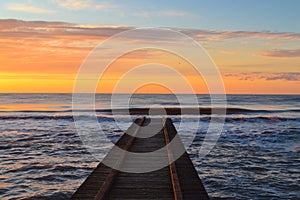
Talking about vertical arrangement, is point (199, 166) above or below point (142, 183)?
above

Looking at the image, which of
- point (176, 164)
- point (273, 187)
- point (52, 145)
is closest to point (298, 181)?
point (273, 187)

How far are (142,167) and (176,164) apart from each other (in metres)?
0.94

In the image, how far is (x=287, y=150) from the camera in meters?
16.0

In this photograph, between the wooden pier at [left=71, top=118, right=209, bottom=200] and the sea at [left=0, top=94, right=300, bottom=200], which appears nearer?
the wooden pier at [left=71, top=118, right=209, bottom=200]

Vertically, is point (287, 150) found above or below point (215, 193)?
above

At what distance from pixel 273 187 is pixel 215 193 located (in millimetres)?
1834

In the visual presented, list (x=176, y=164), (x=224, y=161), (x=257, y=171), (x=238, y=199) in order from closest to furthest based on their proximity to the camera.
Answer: (x=238, y=199) → (x=176, y=164) → (x=257, y=171) → (x=224, y=161)

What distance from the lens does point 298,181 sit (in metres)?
10.5

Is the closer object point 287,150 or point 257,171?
point 257,171

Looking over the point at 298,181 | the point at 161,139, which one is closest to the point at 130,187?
the point at 298,181

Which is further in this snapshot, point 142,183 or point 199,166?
point 199,166

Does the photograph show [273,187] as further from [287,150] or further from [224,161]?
→ [287,150]

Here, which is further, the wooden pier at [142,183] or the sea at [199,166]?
the sea at [199,166]

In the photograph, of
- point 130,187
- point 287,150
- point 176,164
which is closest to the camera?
point 130,187
